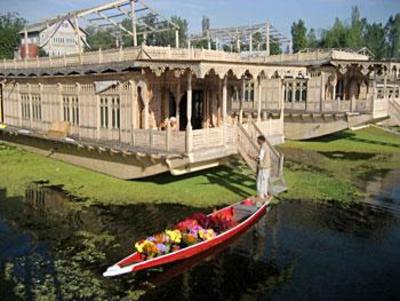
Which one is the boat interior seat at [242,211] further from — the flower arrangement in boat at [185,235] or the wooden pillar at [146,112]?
the wooden pillar at [146,112]

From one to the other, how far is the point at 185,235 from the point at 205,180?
291 inches

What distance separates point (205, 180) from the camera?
1817 centimetres

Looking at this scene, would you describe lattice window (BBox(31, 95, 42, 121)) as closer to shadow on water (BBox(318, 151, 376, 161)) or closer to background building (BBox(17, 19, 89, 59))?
background building (BBox(17, 19, 89, 59))

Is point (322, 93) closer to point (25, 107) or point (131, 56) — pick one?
point (131, 56)

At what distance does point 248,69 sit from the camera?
17.0m

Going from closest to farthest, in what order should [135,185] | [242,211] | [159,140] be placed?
[242,211] < [159,140] < [135,185]

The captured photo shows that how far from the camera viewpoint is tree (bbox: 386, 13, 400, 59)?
10344cm

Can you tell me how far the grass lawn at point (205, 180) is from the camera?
1616cm

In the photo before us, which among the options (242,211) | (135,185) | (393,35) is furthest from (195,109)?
(393,35)

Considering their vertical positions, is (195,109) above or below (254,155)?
above

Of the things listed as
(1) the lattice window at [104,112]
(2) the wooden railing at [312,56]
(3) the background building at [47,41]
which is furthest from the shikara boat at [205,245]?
(2) the wooden railing at [312,56]

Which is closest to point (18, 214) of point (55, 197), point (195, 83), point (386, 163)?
point (55, 197)

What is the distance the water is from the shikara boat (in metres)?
0.26

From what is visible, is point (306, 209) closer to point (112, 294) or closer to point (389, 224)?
point (389, 224)
